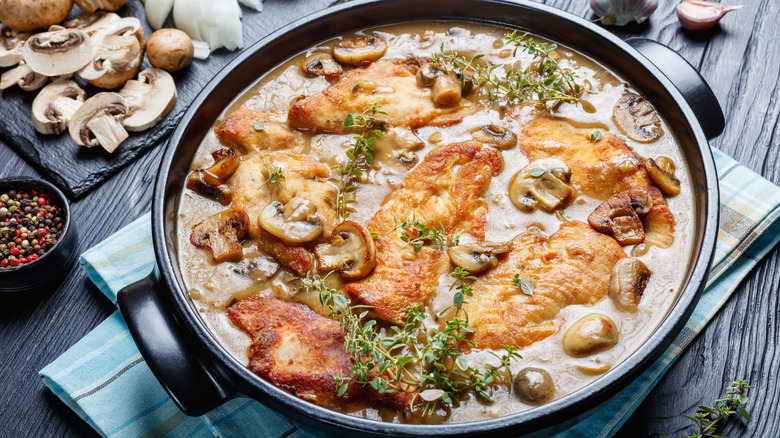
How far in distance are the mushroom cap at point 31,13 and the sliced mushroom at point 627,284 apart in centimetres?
383

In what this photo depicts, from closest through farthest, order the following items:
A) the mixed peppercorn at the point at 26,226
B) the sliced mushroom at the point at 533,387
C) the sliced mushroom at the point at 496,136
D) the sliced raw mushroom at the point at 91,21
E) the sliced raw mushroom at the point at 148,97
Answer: the sliced mushroom at the point at 533,387 → the sliced mushroom at the point at 496,136 → the mixed peppercorn at the point at 26,226 → the sliced raw mushroom at the point at 148,97 → the sliced raw mushroom at the point at 91,21

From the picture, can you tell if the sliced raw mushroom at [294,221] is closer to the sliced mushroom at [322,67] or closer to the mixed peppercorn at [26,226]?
the sliced mushroom at [322,67]

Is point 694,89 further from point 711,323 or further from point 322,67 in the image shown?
point 322,67

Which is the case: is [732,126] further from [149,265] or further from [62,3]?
[62,3]

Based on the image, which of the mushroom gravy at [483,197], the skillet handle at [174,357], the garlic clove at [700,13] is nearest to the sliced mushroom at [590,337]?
the mushroom gravy at [483,197]

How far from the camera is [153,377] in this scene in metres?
3.21

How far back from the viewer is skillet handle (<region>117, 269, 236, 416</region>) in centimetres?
242

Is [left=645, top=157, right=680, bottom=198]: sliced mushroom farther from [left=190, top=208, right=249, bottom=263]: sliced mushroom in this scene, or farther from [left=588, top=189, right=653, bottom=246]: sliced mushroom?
[left=190, top=208, right=249, bottom=263]: sliced mushroom

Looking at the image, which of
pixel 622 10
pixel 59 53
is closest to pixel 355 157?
pixel 622 10

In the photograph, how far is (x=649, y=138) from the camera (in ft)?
9.68

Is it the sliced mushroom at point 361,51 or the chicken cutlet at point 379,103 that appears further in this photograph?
the sliced mushroom at point 361,51

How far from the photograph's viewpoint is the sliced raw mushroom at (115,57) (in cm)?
419

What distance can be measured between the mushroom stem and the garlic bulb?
9.75 ft

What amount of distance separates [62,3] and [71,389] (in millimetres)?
2582
